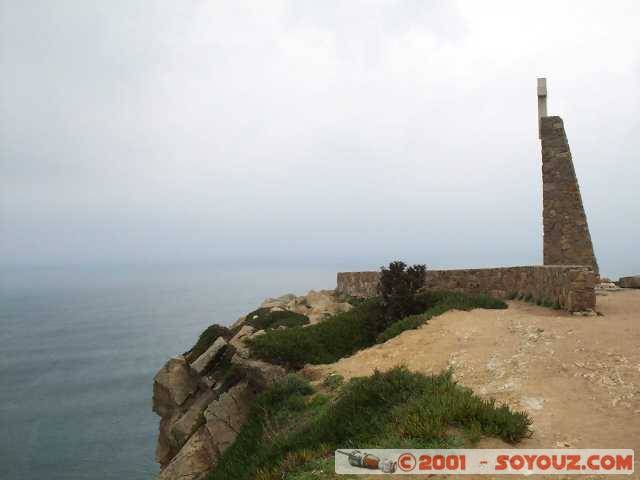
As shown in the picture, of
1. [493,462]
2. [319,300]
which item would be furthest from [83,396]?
[493,462]

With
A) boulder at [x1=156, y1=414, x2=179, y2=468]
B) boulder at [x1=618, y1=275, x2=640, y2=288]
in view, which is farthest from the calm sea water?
boulder at [x1=618, y1=275, x2=640, y2=288]

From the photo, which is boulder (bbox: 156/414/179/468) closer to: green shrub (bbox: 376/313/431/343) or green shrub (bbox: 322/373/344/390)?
green shrub (bbox: 322/373/344/390)

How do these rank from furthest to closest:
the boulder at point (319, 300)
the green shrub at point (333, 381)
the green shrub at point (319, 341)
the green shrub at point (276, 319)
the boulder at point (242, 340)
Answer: the boulder at point (319, 300) < the green shrub at point (276, 319) < the boulder at point (242, 340) < the green shrub at point (319, 341) < the green shrub at point (333, 381)

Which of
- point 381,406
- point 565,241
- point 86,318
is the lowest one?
point 86,318

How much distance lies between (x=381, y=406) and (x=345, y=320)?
8.94 meters

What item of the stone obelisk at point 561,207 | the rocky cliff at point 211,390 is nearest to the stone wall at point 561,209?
the stone obelisk at point 561,207

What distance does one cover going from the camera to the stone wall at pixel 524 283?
43.1 ft

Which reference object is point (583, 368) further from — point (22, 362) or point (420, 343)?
point (22, 362)

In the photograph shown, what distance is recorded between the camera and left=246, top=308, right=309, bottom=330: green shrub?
1781cm

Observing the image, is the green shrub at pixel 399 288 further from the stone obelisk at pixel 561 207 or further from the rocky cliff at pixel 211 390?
the stone obelisk at pixel 561 207

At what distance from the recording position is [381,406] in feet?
25.1

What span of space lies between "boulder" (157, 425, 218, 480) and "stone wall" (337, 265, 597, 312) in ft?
35.1

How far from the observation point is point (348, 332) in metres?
15.7

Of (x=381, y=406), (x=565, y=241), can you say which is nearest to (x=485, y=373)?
(x=381, y=406)
